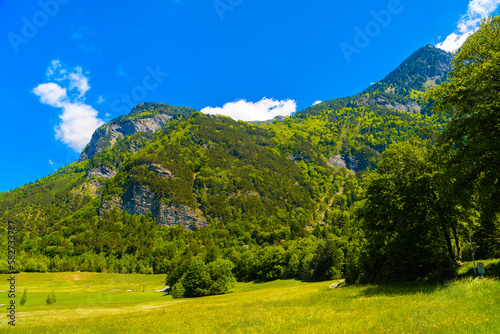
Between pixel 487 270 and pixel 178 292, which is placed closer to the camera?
pixel 487 270

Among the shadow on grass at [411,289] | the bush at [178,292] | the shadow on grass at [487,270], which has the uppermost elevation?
the shadow on grass at [487,270]

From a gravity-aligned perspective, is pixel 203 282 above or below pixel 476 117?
below

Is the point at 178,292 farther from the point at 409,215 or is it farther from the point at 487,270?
the point at 487,270

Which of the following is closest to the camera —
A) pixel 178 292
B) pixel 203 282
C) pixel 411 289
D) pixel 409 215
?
pixel 411 289

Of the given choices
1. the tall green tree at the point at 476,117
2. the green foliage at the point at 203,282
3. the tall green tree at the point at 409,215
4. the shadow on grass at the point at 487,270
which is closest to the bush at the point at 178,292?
the green foliage at the point at 203,282

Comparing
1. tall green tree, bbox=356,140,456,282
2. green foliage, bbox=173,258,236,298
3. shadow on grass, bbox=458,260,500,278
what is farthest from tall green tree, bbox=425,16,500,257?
green foliage, bbox=173,258,236,298

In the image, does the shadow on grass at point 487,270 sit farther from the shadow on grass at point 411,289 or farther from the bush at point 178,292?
the bush at point 178,292

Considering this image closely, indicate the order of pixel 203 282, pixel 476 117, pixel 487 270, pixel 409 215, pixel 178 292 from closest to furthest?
pixel 476 117 → pixel 487 270 → pixel 409 215 → pixel 178 292 → pixel 203 282

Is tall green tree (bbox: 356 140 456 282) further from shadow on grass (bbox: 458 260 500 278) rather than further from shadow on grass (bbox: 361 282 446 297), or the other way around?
shadow on grass (bbox: 361 282 446 297)

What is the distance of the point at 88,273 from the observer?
559 ft

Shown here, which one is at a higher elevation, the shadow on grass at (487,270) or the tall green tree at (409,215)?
the tall green tree at (409,215)

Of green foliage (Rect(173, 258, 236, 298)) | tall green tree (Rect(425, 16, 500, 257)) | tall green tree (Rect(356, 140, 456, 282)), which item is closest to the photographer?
tall green tree (Rect(425, 16, 500, 257))

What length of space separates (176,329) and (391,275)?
1048 inches

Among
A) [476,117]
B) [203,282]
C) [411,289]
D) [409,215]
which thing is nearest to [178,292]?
[203,282]
